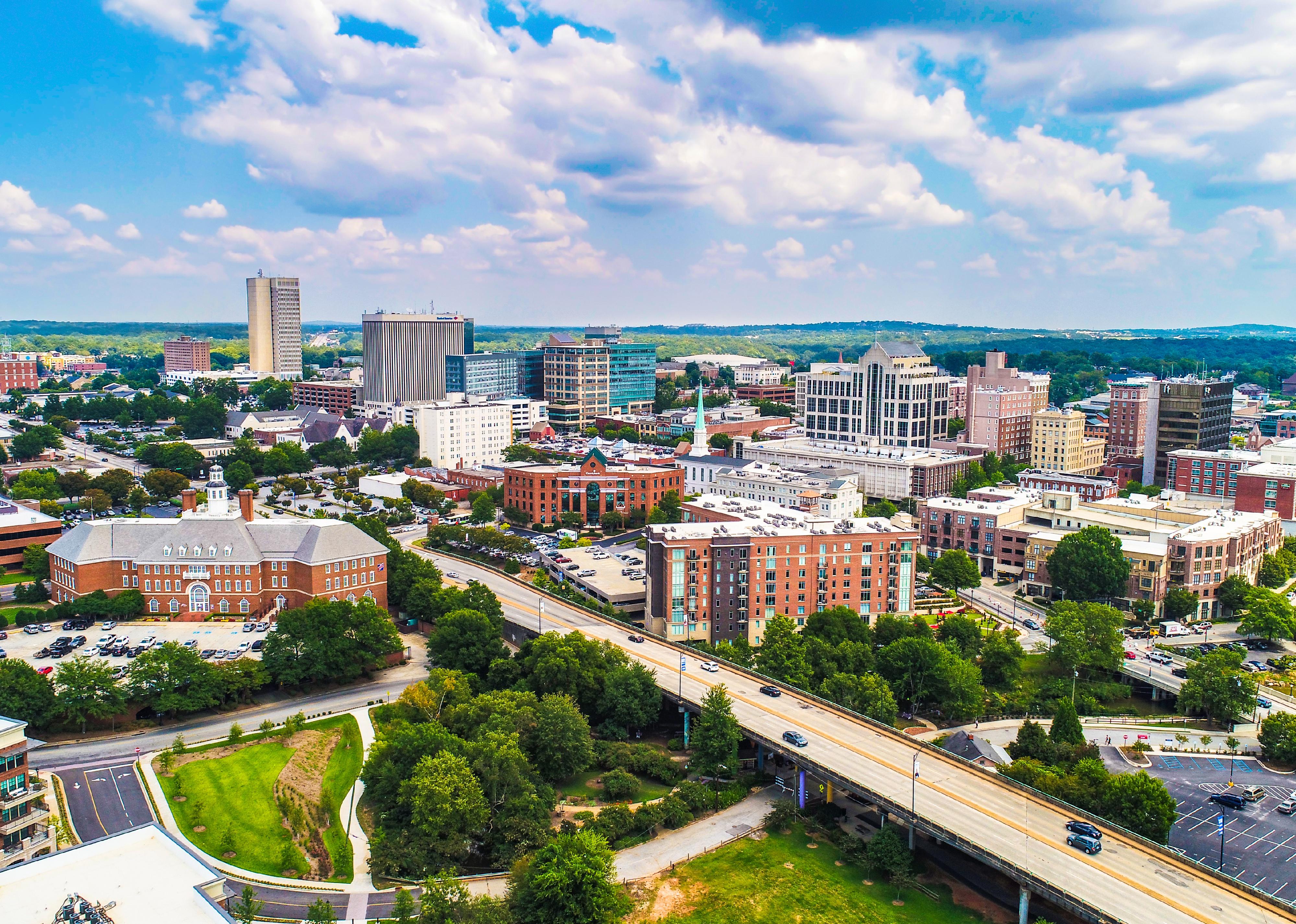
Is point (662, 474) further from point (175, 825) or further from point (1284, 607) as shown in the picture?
point (175, 825)

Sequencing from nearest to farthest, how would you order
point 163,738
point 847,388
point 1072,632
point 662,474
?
1. point 163,738
2. point 1072,632
3. point 662,474
4. point 847,388

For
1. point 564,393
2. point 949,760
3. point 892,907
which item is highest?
point 564,393

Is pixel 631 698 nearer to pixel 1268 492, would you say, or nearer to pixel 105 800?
pixel 105 800

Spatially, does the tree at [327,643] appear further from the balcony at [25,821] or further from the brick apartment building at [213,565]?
the balcony at [25,821]

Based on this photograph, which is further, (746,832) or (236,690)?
(236,690)

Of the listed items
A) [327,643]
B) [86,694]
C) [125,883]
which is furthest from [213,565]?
[125,883]

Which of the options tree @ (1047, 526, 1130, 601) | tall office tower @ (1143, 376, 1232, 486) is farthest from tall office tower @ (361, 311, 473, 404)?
tree @ (1047, 526, 1130, 601)

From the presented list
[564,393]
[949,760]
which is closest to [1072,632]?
[949,760]

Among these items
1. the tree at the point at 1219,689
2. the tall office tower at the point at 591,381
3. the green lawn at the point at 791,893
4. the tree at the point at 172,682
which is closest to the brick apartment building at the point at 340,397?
the tall office tower at the point at 591,381
